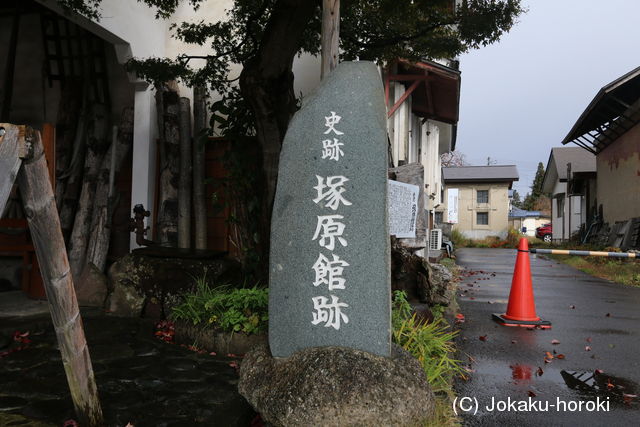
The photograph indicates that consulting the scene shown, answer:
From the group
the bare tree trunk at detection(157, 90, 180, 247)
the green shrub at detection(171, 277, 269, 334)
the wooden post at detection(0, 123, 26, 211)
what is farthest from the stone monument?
the bare tree trunk at detection(157, 90, 180, 247)

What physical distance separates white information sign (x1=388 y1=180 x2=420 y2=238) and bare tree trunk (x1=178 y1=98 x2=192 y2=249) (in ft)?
10.8

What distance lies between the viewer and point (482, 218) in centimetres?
3400

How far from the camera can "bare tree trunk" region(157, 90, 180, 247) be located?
6.86 metres

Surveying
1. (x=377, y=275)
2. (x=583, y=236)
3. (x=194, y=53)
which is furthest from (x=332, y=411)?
(x=583, y=236)

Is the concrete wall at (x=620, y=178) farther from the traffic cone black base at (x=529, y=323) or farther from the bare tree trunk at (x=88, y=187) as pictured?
the bare tree trunk at (x=88, y=187)

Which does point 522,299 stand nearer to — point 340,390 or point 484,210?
point 340,390

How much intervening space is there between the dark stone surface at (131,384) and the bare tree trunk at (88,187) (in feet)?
7.12

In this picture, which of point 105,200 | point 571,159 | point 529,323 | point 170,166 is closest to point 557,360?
point 529,323

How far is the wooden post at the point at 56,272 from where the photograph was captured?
7.47ft

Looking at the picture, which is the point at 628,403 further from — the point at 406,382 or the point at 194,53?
the point at 194,53

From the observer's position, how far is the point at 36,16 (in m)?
7.89

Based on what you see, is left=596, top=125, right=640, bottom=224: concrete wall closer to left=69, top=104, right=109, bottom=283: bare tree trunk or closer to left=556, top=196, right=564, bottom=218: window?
left=556, top=196, right=564, bottom=218: window

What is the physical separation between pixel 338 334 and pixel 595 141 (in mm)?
19449

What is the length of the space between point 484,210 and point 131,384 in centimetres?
3354
